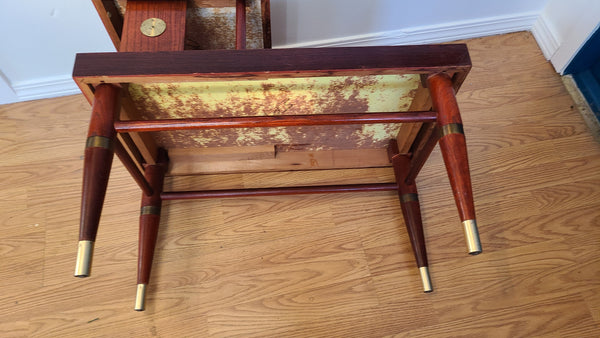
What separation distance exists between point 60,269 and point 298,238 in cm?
75

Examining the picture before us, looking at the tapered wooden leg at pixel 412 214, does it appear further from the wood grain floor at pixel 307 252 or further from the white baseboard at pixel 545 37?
the white baseboard at pixel 545 37

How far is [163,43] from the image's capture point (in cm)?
99

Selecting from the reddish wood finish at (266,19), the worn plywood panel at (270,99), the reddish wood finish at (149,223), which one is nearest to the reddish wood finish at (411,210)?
the worn plywood panel at (270,99)

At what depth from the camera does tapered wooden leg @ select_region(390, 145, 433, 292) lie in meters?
1.27

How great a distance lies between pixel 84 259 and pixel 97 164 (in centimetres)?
19

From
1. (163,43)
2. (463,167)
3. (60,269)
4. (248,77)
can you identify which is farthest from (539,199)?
(60,269)

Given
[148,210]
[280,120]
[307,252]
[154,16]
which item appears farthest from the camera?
[307,252]

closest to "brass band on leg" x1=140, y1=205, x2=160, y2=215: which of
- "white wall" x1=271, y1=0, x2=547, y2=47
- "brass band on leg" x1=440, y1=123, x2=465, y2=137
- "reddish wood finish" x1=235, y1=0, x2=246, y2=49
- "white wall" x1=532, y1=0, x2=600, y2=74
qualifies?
"reddish wood finish" x1=235, y1=0, x2=246, y2=49

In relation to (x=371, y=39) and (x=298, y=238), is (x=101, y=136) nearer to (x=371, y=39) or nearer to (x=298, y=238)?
(x=298, y=238)

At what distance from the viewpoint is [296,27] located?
4.98 feet

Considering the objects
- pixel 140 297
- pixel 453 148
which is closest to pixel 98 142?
pixel 140 297

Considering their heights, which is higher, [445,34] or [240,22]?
[445,34]

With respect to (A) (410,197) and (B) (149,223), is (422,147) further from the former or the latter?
(B) (149,223)

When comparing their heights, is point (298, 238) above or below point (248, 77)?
below
